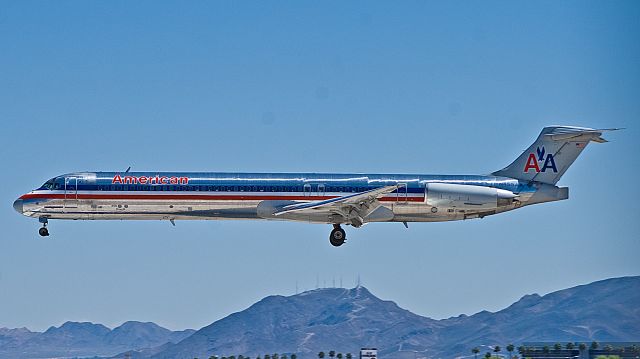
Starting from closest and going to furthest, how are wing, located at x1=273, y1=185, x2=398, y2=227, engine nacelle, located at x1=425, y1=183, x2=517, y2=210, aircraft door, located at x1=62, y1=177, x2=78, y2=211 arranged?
1. wing, located at x1=273, y1=185, x2=398, y2=227
2. aircraft door, located at x1=62, y1=177, x2=78, y2=211
3. engine nacelle, located at x1=425, y1=183, x2=517, y2=210

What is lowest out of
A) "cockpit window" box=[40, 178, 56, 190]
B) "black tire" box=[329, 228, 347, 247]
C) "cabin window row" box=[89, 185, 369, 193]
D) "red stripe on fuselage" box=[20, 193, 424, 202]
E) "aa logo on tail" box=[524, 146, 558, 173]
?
"black tire" box=[329, 228, 347, 247]

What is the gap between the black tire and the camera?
69.1m

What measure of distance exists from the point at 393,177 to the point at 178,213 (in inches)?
534

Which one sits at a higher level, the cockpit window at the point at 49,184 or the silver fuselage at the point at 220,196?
the cockpit window at the point at 49,184

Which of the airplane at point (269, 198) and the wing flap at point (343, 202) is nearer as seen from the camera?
the wing flap at point (343, 202)

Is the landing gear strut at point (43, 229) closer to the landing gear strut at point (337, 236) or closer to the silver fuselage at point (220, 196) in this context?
the silver fuselage at point (220, 196)

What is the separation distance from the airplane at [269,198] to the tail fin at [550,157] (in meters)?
1.82

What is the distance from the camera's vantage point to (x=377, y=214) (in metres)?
68.3

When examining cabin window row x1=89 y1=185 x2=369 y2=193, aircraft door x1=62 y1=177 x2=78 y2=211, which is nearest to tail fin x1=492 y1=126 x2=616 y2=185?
cabin window row x1=89 y1=185 x2=369 y2=193

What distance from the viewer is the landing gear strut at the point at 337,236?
6912 centimetres

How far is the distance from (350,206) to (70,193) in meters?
17.3

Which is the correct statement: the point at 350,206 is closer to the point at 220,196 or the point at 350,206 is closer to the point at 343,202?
the point at 343,202

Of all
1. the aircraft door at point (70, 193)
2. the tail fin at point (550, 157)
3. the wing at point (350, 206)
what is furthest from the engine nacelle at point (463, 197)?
the aircraft door at point (70, 193)

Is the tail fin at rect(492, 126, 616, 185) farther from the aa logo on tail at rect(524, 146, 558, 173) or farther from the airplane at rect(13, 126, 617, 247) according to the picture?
the airplane at rect(13, 126, 617, 247)
